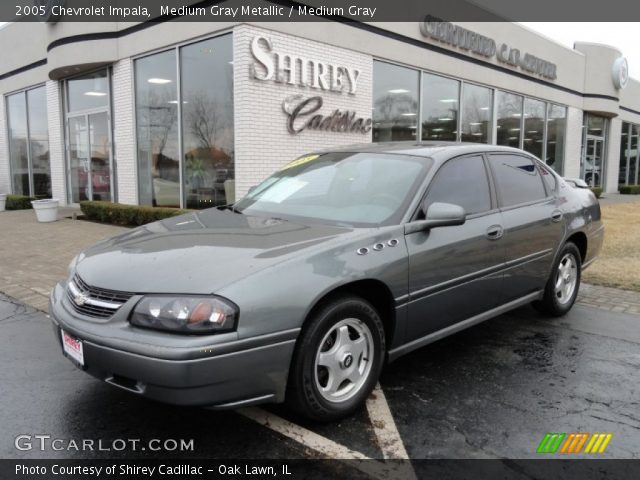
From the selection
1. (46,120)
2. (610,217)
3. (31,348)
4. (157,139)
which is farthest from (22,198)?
(610,217)

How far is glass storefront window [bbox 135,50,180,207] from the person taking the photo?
11547 millimetres

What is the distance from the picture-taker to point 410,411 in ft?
10.6

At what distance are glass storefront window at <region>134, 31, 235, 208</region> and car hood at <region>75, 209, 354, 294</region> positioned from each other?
7058 millimetres

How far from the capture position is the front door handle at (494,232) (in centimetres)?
397

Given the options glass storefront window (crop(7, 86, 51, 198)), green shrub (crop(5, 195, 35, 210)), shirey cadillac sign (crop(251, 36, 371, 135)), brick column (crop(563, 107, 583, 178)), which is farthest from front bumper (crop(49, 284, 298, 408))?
brick column (crop(563, 107, 583, 178))

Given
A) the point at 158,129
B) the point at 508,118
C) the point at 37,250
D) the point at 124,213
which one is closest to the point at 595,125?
the point at 508,118

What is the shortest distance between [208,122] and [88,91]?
211 inches

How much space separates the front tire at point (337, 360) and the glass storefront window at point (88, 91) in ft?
40.3

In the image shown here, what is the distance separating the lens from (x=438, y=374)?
3775 millimetres

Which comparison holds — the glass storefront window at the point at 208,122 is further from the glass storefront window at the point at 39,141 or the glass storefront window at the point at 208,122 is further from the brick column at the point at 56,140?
the glass storefront window at the point at 39,141

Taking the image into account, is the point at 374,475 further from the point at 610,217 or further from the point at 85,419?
the point at 610,217

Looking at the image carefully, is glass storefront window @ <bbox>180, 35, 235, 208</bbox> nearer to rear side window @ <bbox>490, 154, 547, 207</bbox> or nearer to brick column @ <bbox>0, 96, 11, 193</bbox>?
rear side window @ <bbox>490, 154, 547, 207</bbox>

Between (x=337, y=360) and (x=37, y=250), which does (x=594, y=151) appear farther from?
(x=337, y=360)

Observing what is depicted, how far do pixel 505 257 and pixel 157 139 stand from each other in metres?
9.58
